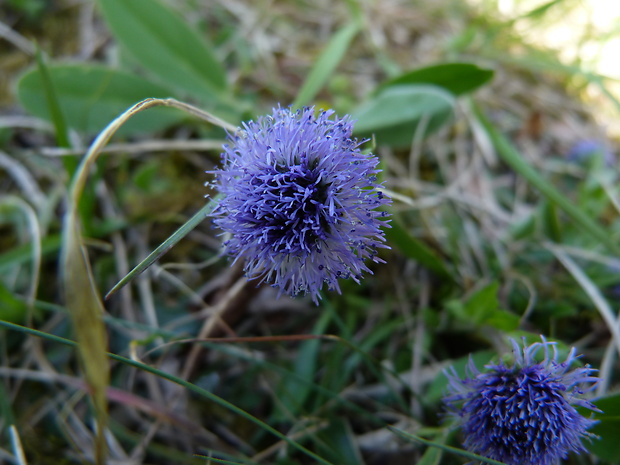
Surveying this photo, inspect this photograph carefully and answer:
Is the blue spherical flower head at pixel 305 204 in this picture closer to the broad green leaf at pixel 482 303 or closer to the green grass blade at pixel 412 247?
the green grass blade at pixel 412 247

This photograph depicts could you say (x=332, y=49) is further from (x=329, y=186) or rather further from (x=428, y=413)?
(x=428, y=413)

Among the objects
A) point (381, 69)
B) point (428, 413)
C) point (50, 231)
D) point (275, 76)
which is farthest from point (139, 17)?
point (428, 413)

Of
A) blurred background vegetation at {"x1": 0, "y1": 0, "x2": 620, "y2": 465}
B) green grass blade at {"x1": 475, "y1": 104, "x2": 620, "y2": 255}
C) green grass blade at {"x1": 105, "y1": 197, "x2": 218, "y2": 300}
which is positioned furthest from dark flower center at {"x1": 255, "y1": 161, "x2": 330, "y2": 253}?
green grass blade at {"x1": 475, "y1": 104, "x2": 620, "y2": 255}

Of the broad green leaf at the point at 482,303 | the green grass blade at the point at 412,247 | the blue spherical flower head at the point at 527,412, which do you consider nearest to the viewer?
the blue spherical flower head at the point at 527,412

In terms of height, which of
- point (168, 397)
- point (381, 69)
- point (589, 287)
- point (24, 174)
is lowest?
point (168, 397)

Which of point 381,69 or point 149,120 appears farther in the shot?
point 381,69

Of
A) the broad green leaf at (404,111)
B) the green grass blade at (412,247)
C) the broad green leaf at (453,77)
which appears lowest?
the green grass blade at (412,247)

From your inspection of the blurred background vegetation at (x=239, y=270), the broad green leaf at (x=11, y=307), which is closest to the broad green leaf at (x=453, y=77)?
the blurred background vegetation at (x=239, y=270)

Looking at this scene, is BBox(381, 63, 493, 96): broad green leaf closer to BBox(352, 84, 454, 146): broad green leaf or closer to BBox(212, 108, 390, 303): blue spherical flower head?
BBox(352, 84, 454, 146): broad green leaf
